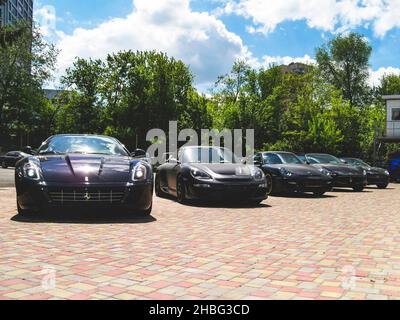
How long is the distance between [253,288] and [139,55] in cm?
4792

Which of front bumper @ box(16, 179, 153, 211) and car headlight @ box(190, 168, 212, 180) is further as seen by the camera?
car headlight @ box(190, 168, 212, 180)

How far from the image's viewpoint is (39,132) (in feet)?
197

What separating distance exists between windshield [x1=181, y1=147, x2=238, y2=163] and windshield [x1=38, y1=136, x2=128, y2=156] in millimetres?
2639

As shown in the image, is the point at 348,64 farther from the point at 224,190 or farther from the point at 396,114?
the point at 224,190

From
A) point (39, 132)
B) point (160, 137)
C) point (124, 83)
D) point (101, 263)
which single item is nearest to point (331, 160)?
point (101, 263)

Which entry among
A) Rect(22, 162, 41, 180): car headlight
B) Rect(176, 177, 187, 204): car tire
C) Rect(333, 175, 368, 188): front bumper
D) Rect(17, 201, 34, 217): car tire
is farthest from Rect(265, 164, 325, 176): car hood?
Rect(22, 162, 41, 180): car headlight

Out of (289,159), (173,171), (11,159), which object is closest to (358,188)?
(289,159)

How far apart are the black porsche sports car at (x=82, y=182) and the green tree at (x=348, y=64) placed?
53.8 metres

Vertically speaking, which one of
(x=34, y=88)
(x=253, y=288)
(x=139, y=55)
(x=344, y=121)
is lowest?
(x=253, y=288)

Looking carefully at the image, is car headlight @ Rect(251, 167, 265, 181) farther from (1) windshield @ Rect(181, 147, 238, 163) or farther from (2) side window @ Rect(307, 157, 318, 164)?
(2) side window @ Rect(307, 157, 318, 164)

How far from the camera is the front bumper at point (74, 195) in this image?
20.5 ft

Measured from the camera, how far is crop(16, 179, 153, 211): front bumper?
6.25 m

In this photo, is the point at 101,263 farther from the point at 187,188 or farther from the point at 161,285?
the point at 187,188

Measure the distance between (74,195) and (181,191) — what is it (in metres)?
3.88
